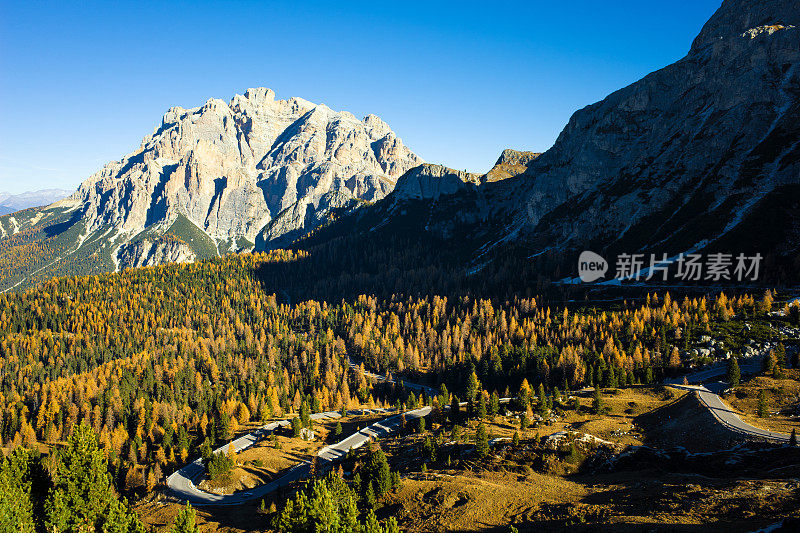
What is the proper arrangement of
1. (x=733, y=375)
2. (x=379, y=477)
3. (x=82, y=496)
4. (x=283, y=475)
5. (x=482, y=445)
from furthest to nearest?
(x=283, y=475), (x=733, y=375), (x=482, y=445), (x=379, y=477), (x=82, y=496)

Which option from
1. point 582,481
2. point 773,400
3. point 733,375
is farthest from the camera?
point 733,375

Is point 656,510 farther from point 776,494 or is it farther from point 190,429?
point 190,429

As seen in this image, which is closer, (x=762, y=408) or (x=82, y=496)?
(x=82, y=496)

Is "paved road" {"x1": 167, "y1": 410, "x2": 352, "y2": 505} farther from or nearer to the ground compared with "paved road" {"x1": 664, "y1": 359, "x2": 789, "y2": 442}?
nearer to the ground

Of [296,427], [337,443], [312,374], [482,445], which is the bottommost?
[312,374]

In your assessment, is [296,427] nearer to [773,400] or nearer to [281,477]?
[281,477]

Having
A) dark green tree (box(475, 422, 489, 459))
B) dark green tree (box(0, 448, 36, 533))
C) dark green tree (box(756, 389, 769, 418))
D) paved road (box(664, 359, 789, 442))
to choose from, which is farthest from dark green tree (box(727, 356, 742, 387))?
dark green tree (box(0, 448, 36, 533))

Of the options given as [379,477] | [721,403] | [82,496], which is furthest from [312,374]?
[721,403]

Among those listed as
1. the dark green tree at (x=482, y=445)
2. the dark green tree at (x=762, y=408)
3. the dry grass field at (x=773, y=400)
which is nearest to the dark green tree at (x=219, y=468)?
the dark green tree at (x=482, y=445)

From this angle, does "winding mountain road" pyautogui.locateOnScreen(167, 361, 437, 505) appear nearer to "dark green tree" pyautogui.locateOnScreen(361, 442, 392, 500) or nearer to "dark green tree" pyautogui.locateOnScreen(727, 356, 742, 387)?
"dark green tree" pyautogui.locateOnScreen(361, 442, 392, 500)

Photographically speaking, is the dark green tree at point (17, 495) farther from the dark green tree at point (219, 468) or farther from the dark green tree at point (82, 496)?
the dark green tree at point (219, 468)

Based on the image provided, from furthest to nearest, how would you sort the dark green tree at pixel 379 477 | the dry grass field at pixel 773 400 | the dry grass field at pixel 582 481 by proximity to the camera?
the dry grass field at pixel 773 400 < the dark green tree at pixel 379 477 < the dry grass field at pixel 582 481
